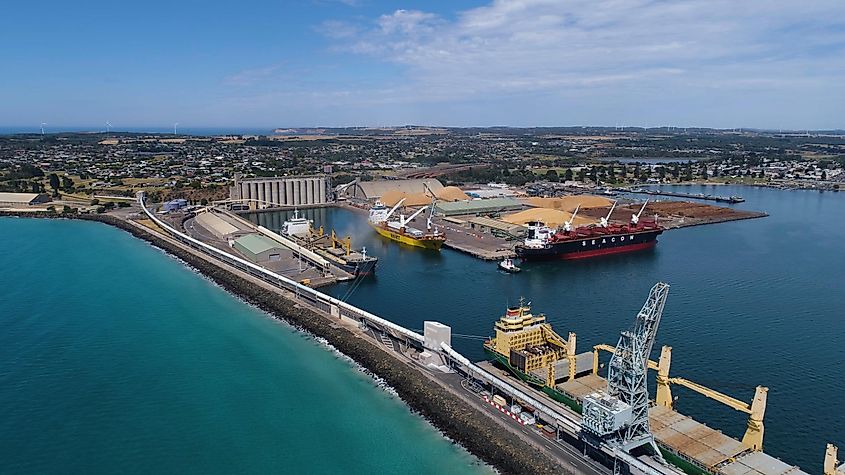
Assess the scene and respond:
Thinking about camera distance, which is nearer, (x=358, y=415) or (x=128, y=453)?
(x=128, y=453)

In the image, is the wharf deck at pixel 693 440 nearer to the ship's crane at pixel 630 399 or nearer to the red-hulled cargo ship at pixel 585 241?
the ship's crane at pixel 630 399

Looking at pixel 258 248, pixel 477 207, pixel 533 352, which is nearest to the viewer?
pixel 533 352

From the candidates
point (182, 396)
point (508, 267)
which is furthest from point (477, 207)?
point (182, 396)

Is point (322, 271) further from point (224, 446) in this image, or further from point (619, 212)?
point (619, 212)

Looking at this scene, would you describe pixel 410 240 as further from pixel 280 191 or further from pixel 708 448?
pixel 708 448

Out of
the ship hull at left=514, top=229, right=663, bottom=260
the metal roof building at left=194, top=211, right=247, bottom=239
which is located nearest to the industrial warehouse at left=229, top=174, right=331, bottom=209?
the metal roof building at left=194, top=211, right=247, bottom=239

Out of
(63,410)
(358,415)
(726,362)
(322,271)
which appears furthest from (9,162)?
(726,362)
